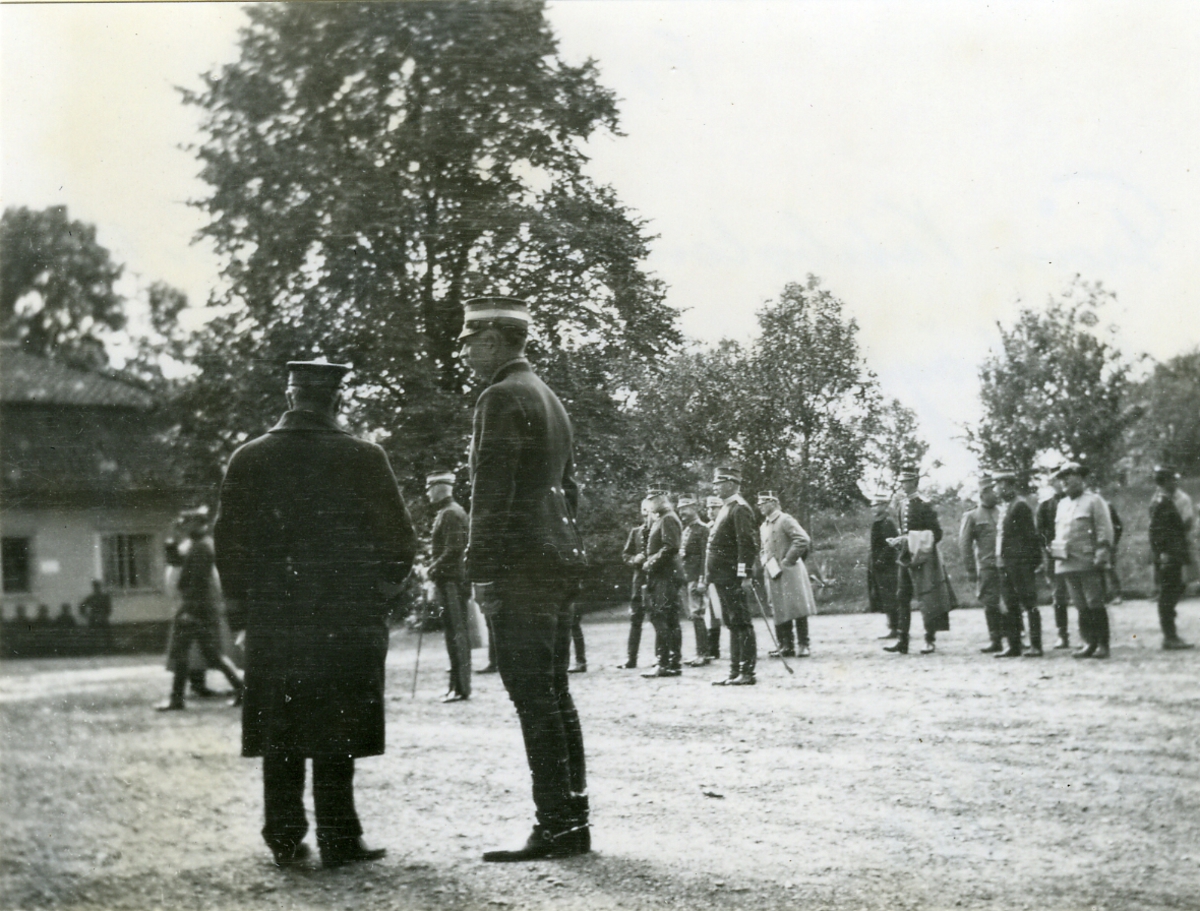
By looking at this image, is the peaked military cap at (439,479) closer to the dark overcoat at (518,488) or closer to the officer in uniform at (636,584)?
the dark overcoat at (518,488)

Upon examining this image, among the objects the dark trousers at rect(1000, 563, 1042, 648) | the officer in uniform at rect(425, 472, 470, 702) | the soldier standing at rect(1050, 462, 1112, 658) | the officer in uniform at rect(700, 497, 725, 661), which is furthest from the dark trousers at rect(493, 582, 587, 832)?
the soldier standing at rect(1050, 462, 1112, 658)

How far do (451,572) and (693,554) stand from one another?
0.84m

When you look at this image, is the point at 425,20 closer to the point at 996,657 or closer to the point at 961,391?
the point at 961,391

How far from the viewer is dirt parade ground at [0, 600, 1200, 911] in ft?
10.7

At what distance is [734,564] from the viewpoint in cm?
385

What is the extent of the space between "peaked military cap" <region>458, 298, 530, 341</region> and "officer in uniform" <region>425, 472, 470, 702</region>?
1.87ft

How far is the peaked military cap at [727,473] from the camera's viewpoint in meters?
3.65

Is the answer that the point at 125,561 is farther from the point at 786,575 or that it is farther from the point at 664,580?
the point at 786,575

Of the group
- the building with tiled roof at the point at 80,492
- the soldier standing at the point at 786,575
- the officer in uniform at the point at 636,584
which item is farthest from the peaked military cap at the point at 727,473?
the building with tiled roof at the point at 80,492

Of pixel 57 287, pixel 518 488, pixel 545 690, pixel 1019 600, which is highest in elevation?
pixel 57 287

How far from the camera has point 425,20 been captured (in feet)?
12.3

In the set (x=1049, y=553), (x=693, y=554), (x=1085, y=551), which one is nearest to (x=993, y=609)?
(x=1049, y=553)

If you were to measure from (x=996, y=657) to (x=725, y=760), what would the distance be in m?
1.29

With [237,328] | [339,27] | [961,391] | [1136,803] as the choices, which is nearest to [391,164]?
[339,27]
